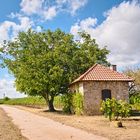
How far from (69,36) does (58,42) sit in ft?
6.40

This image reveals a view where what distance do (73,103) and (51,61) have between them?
576 cm

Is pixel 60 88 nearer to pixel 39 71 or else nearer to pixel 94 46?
pixel 39 71

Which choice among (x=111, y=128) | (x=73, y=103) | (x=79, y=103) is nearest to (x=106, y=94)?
(x=79, y=103)

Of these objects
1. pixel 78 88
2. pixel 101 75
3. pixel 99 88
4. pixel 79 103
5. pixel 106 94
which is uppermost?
pixel 101 75

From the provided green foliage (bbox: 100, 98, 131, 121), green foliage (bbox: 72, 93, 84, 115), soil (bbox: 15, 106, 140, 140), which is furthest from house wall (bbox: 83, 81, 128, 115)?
green foliage (bbox: 100, 98, 131, 121)

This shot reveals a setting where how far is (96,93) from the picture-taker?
1296 inches

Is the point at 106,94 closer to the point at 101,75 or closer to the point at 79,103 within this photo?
the point at 101,75

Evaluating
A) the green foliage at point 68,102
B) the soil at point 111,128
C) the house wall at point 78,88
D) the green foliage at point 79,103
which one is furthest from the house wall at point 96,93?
the soil at point 111,128

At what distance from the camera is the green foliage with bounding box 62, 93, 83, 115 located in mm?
33219

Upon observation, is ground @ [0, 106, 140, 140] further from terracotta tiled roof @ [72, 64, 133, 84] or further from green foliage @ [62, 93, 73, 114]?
green foliage @ [62, 93, 73, 114]

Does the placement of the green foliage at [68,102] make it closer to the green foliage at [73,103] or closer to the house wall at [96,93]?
the green foliage at [73,103]

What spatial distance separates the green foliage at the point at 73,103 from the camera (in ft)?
109

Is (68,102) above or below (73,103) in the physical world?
above

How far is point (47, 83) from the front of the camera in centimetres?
3884
